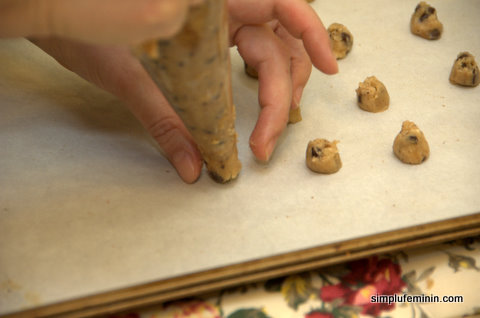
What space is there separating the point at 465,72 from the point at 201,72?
27.0 inches

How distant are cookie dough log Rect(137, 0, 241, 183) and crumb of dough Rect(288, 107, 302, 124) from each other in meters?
0.21

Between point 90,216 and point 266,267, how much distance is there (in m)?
0.33

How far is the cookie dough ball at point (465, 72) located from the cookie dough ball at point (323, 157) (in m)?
0.36

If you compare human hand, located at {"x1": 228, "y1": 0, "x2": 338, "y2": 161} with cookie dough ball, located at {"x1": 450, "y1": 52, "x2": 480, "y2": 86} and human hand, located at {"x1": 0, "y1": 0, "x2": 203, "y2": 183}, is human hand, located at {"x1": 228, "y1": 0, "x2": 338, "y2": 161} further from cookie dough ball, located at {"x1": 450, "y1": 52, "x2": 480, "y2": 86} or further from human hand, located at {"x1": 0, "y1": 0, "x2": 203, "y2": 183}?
cookie dough ball, located at {"x1": 450, "y1": 52, "x2": 480, "y2": 86}

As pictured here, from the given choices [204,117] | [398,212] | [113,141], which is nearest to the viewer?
[204,117]

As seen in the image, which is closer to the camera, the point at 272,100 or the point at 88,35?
the point at 88,35

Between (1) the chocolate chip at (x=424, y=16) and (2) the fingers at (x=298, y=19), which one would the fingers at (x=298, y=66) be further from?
(1) the chocolate chip at (x=424, y=16)

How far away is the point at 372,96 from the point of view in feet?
3.58

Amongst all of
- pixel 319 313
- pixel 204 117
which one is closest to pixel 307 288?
pixel 319 313

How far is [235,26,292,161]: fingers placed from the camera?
0.99 metres

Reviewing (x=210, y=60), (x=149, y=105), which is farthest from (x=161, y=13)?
(x=149, y=105)

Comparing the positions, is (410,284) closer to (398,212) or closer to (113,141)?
(398,212)

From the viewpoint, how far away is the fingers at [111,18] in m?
0.55

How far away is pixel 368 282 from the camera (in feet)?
2.91
